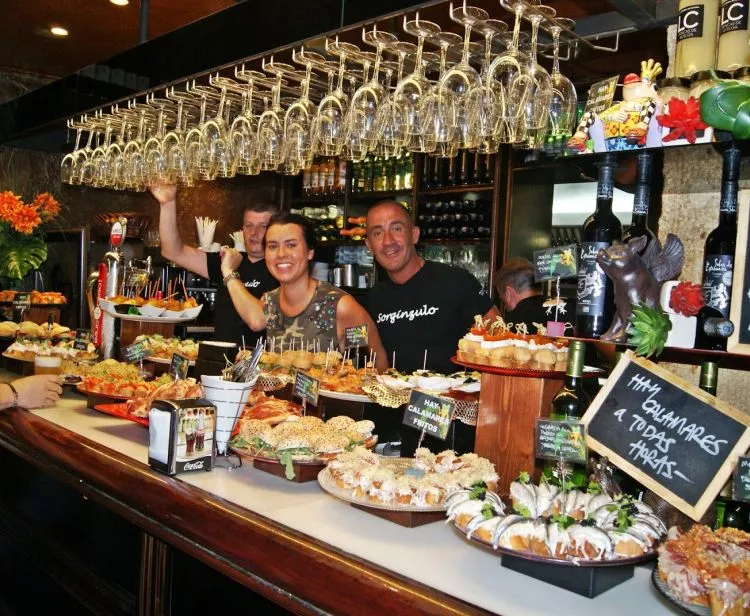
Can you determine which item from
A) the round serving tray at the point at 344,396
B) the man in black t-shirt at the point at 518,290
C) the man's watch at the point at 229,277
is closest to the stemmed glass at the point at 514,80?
the round serving tray at the point at 344,396

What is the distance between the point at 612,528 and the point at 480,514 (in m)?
0.25

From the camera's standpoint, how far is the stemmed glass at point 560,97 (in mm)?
2260

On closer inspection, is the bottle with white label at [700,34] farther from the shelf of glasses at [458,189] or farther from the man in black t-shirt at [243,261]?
the shelf of glasses at [458,189]

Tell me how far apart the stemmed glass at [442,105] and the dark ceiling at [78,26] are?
9.85ft

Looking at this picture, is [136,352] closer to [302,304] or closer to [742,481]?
[302,304]

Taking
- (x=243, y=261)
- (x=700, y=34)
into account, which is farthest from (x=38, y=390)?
(x=700, y=34)

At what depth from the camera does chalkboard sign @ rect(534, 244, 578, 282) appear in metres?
1.70

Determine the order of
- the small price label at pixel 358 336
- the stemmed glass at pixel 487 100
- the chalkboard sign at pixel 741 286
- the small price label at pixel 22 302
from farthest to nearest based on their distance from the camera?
the small price label at pixel 22 302 → the small price label at pixel 358 336 → the stemmed glass at pixel 487 100 → the chalkboard sign at pixel 741 286

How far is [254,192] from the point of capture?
23.1 ft

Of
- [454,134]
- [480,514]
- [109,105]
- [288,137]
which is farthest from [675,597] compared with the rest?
[109,105]

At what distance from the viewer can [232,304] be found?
4281mm

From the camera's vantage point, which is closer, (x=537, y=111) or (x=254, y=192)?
(x=537, y=111)

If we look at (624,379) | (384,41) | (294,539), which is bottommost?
(294,539)

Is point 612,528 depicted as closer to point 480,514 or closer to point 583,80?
point 480,514
